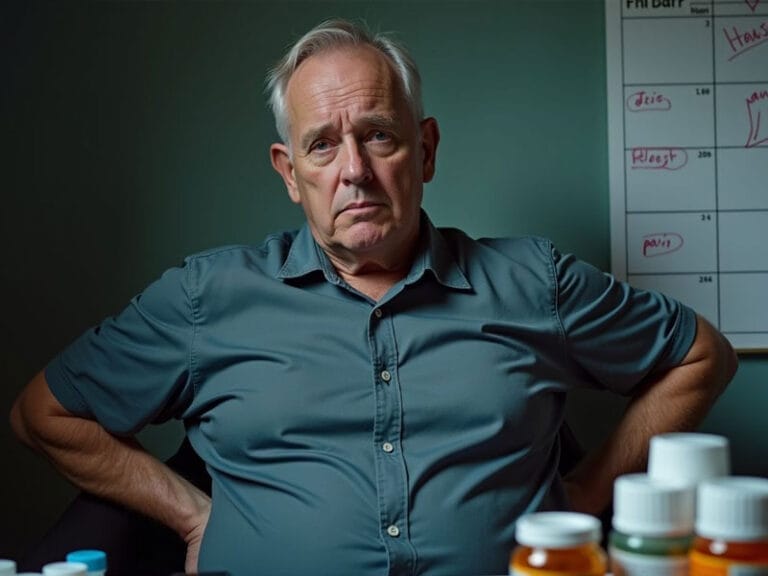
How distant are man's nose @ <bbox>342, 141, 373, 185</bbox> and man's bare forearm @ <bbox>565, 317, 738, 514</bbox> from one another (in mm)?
663

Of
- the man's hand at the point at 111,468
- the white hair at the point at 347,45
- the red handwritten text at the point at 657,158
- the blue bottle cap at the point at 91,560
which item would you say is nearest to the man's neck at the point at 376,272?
the white hair at the point at 347,45

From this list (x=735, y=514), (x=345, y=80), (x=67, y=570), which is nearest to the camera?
(x=735, y=514)

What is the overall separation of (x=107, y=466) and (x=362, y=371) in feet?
1.65

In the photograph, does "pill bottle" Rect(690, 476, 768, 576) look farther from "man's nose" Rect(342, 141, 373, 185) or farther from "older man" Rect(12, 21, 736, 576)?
"man's nose" Rect(342, 141, 373, 185)

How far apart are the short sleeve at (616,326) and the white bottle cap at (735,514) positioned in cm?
91

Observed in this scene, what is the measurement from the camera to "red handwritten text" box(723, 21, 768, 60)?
2.03 m

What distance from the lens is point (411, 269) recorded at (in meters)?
1.69

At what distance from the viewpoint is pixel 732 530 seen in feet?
2.59

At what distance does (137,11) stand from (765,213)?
1381 mm

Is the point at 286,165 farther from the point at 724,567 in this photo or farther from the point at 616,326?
the point at 724,567

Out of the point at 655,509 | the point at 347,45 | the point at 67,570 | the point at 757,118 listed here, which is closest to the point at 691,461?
the point at 655,509

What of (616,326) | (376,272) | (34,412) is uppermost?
(376,272)

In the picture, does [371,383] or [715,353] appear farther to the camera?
[715,353]

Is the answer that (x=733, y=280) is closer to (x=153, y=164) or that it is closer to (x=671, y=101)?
(x=671, y=101)
